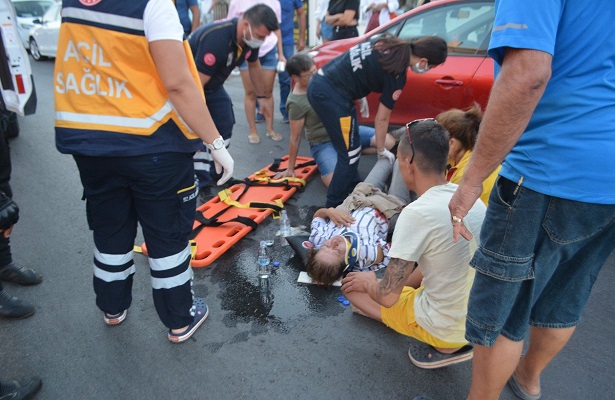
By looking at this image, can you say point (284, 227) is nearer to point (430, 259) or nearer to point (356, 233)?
point (356, 233)

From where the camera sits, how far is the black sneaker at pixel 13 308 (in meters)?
2.60

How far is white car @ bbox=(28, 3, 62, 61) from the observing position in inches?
453

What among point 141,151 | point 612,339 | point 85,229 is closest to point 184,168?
point 141,151

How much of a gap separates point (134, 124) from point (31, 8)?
46.9 ft

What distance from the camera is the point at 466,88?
4.14 metres

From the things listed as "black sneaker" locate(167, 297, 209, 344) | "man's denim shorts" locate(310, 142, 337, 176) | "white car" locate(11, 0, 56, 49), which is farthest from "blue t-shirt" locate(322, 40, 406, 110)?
"white car" locate(11, 0, 56, 49)

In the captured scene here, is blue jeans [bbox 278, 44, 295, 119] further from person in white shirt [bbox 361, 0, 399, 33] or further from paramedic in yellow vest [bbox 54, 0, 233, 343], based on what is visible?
paramedic in yellow vest [bbox 54, 0, 233, 343]

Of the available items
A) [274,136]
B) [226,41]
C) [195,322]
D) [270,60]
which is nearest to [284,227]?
[195,322]

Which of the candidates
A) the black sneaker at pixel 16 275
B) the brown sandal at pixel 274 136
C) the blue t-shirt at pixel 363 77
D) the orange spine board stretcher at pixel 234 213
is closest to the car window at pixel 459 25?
the blue t-shirt at pixel 363 77

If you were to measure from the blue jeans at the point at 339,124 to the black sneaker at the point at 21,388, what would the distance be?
2.52 meters

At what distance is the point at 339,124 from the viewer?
369 cm

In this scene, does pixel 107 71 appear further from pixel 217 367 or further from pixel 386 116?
pixel 386 116

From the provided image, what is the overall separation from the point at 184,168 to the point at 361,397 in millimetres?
1374

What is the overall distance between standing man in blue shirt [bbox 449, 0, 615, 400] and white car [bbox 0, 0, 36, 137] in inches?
92.5
